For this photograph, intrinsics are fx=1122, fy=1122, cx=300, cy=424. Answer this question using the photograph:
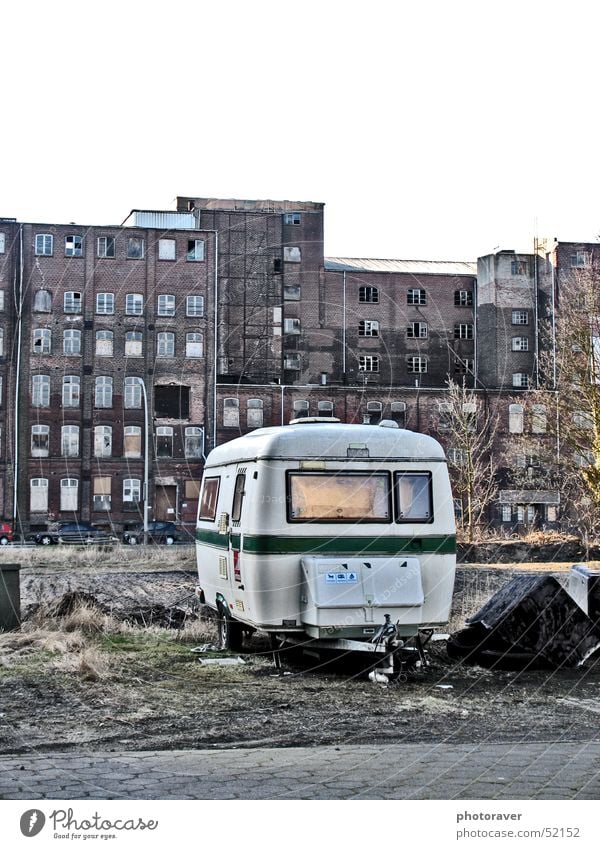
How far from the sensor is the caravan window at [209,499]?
1642 cm

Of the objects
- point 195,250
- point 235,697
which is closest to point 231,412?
point 195,250

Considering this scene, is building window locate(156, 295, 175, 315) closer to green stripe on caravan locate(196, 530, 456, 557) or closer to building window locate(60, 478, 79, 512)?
building window locate(60, 478, 79, 512)

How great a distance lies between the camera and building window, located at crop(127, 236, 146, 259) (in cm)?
6419

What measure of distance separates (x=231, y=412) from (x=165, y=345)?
546cm

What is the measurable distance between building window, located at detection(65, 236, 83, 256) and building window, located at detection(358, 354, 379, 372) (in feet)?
61.8

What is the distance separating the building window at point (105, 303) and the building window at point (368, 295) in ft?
56.2

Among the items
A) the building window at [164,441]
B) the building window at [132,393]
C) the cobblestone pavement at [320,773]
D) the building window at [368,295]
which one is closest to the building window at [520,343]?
the building window at [368,295]

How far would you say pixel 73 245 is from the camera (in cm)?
6366

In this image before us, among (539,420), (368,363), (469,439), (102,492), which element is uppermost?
(368,363)

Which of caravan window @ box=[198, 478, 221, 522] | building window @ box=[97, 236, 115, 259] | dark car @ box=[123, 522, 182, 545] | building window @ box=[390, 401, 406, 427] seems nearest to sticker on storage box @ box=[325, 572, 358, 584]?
caravan window @ box=[198, 478, 221, 522]

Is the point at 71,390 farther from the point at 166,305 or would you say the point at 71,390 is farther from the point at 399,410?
the point at 399,410

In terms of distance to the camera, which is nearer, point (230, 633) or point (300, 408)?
point (230, 633)

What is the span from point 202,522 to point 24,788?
1006 cm

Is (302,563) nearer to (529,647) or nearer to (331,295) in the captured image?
(529,647)
